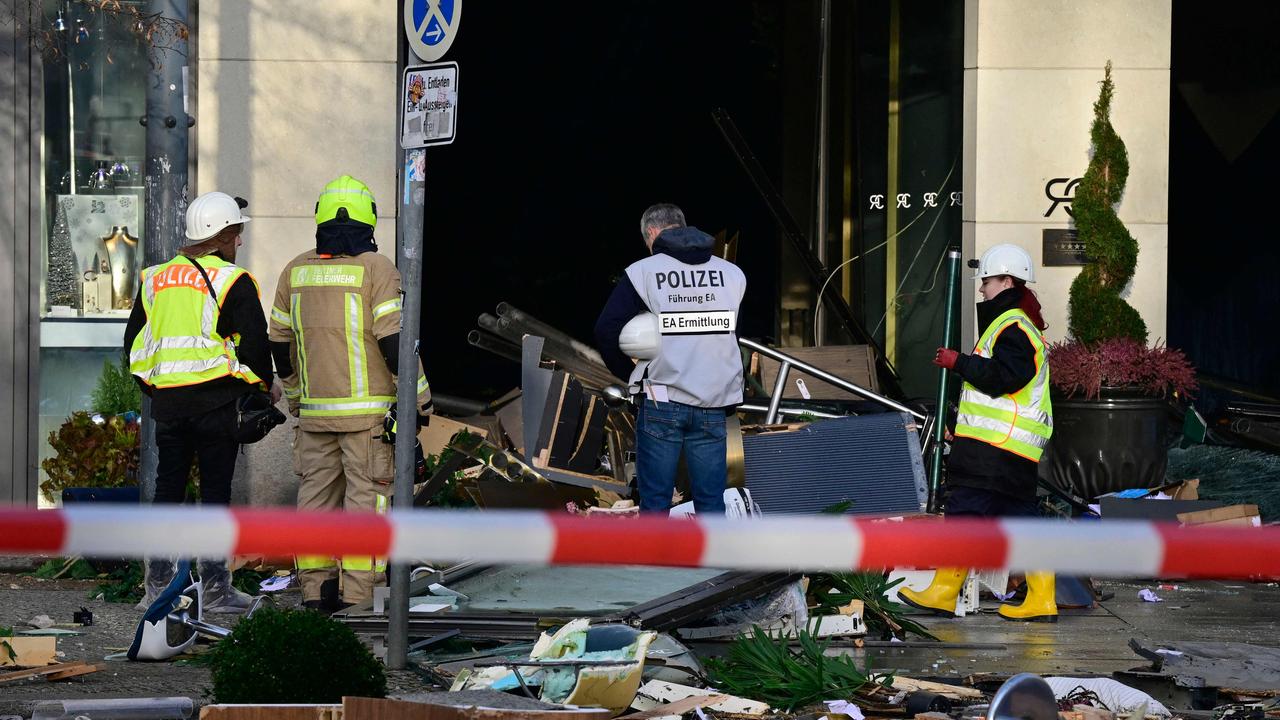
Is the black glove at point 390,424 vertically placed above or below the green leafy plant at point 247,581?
above

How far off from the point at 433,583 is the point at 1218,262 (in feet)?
40.9

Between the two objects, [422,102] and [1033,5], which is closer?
[422,102]

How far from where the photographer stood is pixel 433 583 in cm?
764

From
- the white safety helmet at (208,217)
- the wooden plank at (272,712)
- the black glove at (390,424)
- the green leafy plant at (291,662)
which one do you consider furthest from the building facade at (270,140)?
the wooden plank at (272,712)

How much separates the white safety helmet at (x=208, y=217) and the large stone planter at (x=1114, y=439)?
5371mm

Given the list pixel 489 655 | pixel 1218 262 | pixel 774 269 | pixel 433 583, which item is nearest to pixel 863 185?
pixel 774 269

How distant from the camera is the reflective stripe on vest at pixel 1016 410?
776 centimetres

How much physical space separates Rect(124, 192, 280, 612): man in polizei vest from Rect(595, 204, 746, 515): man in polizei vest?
1.62m

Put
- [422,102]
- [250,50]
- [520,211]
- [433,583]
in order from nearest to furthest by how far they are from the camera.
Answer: [422,102], [433,583], [250,50], [520,211]

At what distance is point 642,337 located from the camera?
24.8 feet

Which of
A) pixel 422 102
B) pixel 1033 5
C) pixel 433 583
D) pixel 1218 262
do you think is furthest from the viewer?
pixel 1218 262

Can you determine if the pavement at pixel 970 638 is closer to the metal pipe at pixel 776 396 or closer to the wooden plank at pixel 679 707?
the wooden plank at pixel 679 707

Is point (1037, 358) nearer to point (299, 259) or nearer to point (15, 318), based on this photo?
point (299, 259)

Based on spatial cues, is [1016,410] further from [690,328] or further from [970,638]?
[690,328]
